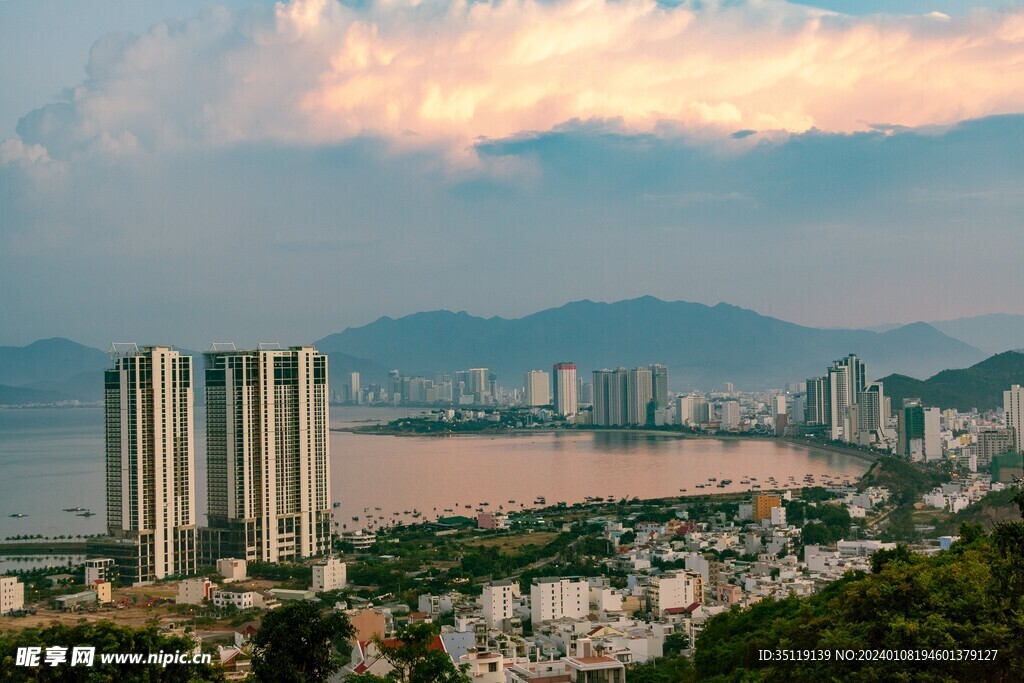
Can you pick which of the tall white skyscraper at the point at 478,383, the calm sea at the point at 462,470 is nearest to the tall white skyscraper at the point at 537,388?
the tall white skyscraper at the point at 478,383

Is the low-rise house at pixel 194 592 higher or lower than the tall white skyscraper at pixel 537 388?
lower

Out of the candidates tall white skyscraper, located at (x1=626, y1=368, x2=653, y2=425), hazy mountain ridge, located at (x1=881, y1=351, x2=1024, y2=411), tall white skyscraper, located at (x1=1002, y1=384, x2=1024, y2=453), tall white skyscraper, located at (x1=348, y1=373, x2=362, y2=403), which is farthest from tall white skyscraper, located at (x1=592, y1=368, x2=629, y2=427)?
tall white skyscraper, located at (x1=348, y1=373, x2=362, y2=403)

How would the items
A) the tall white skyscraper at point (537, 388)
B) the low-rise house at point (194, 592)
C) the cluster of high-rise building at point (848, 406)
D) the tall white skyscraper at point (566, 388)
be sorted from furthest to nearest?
the tall white skyscraper at point (537, 388)
the tall white skyscraper at point (566, 388)
the cluster of high-rise building at point (848, 406)
the low-rise house at point (194, 592)

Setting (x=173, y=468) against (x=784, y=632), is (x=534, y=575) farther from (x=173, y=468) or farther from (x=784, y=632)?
(x=784, y=632)

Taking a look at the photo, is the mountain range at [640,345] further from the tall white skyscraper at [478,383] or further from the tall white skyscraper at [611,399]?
the tall white skyscraper at [611,399]

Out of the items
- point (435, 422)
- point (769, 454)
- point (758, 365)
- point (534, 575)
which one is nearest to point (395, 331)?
point (758, 365)

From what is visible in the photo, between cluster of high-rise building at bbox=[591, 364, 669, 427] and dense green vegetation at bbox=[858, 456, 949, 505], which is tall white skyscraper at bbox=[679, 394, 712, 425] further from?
dense green vegetation at bbox=[858, 456, 949, 505]
